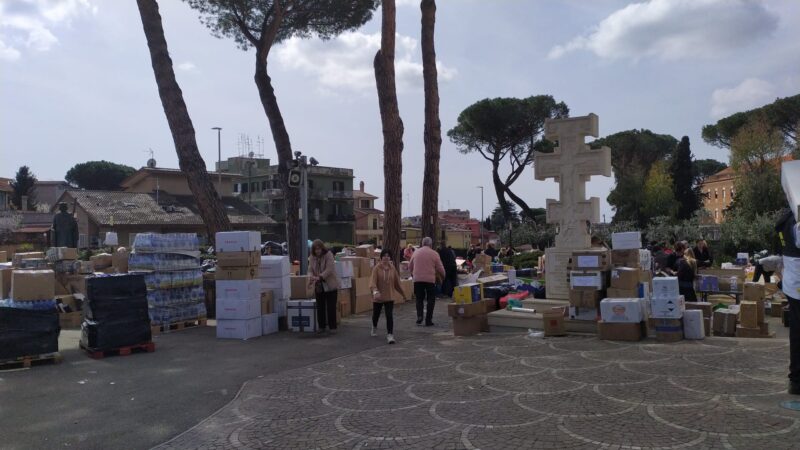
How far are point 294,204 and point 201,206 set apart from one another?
3.88 metres

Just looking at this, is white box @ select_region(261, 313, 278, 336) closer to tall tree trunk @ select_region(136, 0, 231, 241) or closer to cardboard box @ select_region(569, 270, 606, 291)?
tall tree trunk @ select_region(136, 0, 231, 241)

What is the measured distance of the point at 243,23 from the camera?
2011 centimetres

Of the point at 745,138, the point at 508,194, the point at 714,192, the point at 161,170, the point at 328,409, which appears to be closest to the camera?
the point at 328,409

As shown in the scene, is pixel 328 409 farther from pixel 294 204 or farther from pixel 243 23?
pixel 243 23

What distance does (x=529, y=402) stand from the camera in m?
5.59

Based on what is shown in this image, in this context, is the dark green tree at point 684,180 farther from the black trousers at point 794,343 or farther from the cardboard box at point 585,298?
the black trousers at point 794,343

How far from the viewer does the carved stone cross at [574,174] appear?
11742mm

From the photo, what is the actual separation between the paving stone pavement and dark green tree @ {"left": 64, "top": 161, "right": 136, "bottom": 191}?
81.5m

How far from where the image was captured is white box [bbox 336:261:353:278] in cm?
1237

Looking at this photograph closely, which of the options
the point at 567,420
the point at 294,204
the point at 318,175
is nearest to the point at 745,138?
the point at 294,204

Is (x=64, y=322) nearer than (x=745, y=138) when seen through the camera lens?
Yes

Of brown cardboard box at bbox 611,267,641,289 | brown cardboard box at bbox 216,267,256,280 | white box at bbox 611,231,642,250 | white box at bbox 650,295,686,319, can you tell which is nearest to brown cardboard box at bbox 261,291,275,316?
brown cardboard box at bbox 216,267,256,280

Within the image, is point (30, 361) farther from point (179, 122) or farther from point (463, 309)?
point (179, 122)

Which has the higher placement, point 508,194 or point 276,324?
point 508,194
